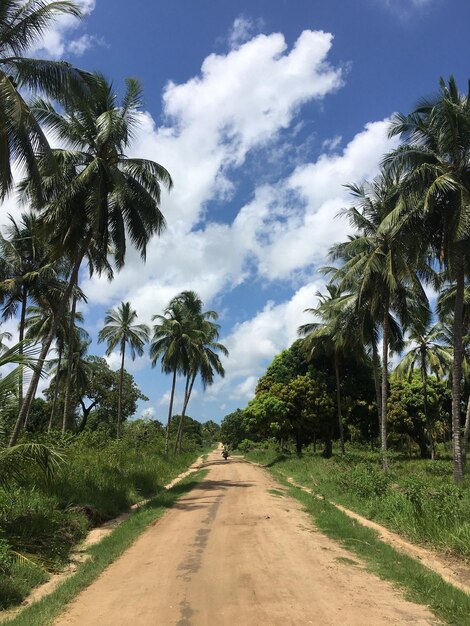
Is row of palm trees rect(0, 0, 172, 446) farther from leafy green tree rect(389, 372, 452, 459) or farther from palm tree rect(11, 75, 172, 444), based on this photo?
leafy green tree rect(389, 372, 452, 459)

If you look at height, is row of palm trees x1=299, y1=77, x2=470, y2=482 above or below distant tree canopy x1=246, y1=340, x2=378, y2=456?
above

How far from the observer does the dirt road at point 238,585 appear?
527cm

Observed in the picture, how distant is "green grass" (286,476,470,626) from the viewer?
551cm

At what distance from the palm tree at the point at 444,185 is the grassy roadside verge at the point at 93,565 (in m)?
10.4

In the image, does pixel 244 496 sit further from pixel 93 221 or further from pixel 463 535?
pixel 93 221

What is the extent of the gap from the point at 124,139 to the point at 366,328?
16146 millimetres

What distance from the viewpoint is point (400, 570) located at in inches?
286

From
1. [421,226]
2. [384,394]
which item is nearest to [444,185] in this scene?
[421,226]

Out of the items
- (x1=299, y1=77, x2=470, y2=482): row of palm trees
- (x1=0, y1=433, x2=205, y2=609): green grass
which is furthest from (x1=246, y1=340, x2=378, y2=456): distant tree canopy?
(x1=0, y1=433, x2=205, y2=609): green grass

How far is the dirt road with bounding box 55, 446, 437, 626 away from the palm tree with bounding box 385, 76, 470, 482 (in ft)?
33.2

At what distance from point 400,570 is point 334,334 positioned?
2453 cm

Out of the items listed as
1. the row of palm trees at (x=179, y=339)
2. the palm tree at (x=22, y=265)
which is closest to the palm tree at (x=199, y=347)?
the row of palm trees at (x=179, y=339)

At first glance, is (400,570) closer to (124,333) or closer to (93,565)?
(93,565)

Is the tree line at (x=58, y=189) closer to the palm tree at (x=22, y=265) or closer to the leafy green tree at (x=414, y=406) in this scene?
the palm tree at (x=22, y=265)
